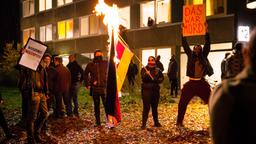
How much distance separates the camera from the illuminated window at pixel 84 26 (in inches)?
1351

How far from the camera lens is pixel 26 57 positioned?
28.4ft

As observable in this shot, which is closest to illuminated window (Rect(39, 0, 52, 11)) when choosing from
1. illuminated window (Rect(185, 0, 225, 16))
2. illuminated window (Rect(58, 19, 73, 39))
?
illuminated window (Rect(58, 19, 73, 39))

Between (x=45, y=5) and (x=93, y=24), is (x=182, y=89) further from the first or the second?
(x=45, y=5)

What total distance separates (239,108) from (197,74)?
805 cm

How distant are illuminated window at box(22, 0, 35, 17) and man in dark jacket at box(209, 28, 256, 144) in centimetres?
4335

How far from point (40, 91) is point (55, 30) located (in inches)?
1228

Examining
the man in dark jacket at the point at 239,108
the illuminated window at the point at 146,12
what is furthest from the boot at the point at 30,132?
the illuminated window at the point at 146,12

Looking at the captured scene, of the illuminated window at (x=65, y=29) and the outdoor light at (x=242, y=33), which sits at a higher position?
the illuminated window at (x=65, y=29)

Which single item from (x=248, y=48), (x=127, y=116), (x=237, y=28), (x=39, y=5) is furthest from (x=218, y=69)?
(x=39, y=5)

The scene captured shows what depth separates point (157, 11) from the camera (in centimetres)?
2666

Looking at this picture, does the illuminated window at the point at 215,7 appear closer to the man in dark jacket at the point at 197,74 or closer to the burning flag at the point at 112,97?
the man in dark jacket at the point at 197,74

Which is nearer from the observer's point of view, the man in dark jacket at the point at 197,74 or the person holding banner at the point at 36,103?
the person holding banner at the point at 36,103

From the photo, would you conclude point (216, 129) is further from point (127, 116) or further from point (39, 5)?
point (39, 5)

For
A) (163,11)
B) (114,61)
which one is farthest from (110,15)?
(163,11)
